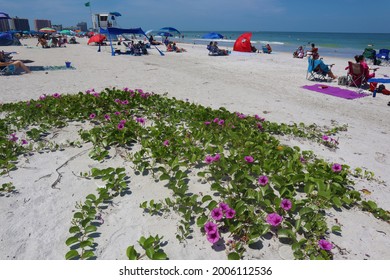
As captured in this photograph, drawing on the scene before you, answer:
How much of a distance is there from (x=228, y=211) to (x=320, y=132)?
11.8 feet

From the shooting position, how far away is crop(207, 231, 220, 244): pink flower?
2137 mm

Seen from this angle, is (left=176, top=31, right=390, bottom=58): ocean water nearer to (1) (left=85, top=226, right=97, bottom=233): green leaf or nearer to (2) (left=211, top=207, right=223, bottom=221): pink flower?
(2) (left=211, top=207, right=223, bottom=221): pink flower

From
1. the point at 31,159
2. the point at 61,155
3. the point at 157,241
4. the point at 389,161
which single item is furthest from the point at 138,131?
the point at 389,161

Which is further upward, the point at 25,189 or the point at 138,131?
the point at 138,131

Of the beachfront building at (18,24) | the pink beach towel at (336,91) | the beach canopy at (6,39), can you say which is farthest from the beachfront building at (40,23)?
the pink beach towel at (336,91)

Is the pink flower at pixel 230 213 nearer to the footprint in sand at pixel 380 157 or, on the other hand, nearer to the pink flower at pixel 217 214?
the pink flower at pixel 217 214

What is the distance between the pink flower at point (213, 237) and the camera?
2137 mm

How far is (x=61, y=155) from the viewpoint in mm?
3742

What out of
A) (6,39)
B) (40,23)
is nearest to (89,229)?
(6,39)

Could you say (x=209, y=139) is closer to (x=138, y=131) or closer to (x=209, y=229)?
(x=138, y=131)

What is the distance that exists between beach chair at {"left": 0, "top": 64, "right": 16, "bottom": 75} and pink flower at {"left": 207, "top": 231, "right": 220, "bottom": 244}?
12.3 metres

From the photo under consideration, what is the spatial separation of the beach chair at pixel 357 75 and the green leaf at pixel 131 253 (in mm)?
10730

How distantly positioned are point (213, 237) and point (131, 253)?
69 cm

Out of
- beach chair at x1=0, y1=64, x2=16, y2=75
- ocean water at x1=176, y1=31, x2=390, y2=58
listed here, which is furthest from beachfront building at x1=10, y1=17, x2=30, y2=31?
beach chair at x1=0, y1=64, x2=16, y2=75
